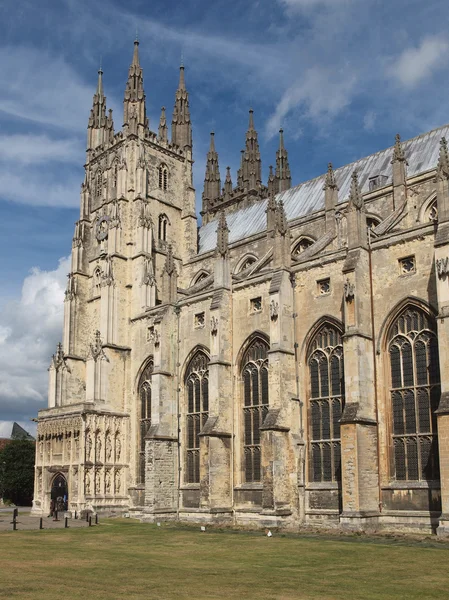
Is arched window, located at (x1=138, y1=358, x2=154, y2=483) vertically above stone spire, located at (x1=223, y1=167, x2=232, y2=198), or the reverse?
stone spire, located at (x1=223, y1=167, x2=232, y2=198)

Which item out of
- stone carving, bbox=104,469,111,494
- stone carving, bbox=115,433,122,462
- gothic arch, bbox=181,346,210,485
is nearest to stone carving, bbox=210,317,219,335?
gothic arch, bbox=181,346,210,485

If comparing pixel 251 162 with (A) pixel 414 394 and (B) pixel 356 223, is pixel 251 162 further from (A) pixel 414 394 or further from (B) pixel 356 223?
(A) pixel 414 394

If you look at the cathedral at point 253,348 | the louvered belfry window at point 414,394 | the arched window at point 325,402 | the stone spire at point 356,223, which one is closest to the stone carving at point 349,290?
the cathedral at point 253,348

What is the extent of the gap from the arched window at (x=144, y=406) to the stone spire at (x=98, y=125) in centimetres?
2034

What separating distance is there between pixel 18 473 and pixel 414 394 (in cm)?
4446

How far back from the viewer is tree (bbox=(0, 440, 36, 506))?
61.7 meters

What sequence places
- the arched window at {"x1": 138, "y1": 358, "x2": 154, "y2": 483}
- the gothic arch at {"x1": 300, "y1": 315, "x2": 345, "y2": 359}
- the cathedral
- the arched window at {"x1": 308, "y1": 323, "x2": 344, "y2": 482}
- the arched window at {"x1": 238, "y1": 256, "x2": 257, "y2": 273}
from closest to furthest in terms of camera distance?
the cathedral → the arched window at {"x1": 308, "y1": 323, "x2": 344, "y2": 482} → the gothic arch at {"x1": 300, "y1": 315, "x2": 345, "y2": 359} → the arched window at {"x1": 138, "y1": 358, "x2": 154, "y2": 483} → the arched window at {"x1": 238, "y1": 256, "x2": 257, "y2": 273}

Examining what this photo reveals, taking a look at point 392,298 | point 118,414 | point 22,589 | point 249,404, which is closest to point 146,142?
point 118,414

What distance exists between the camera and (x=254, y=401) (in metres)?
35.1

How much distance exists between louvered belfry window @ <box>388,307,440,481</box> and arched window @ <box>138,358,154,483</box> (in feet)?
62.1

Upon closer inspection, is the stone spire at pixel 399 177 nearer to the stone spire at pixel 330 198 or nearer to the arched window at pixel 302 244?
the stone spire at pixel 330 198

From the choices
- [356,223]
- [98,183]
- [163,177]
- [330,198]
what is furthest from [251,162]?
[356,223]

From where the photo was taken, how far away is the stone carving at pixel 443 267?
86.6 feet

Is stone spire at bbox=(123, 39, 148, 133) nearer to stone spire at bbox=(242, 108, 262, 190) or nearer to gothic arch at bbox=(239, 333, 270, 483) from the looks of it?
stone spire at bbox=(242, 108, 262, 190)
